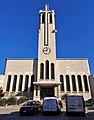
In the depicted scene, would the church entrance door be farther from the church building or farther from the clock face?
the clock face

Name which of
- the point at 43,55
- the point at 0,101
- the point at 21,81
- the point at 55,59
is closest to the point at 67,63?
the point at 55,59

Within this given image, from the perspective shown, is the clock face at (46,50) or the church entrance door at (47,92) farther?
the clock face at (46,50)

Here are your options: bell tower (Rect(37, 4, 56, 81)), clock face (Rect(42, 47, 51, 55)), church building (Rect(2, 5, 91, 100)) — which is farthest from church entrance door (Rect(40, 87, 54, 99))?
clock face (Rect(42, 47, 51, 55))

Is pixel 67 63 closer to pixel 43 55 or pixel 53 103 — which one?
pixel 43 55

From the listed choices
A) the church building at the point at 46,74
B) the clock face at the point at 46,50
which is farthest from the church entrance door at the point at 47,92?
the clock face at the point at 46,50

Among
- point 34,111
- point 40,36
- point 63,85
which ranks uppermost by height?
point 40,36

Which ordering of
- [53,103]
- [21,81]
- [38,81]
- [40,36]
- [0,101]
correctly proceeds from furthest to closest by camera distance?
[40,36]
[21,81]
[38,81]
[0,101]
[53,103]

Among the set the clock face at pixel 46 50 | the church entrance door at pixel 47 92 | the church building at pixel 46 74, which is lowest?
the church entrance door at pixel 47 92

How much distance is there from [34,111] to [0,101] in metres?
22.5

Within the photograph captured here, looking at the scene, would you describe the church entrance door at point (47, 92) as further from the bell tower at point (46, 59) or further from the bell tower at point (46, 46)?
the bell tower at point (46, 46)

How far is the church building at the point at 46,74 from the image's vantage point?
46.3 m

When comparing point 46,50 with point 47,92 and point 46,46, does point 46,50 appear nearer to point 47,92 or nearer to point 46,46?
point 46,46

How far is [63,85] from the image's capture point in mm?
47656

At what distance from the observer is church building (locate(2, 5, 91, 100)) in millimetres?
46344
